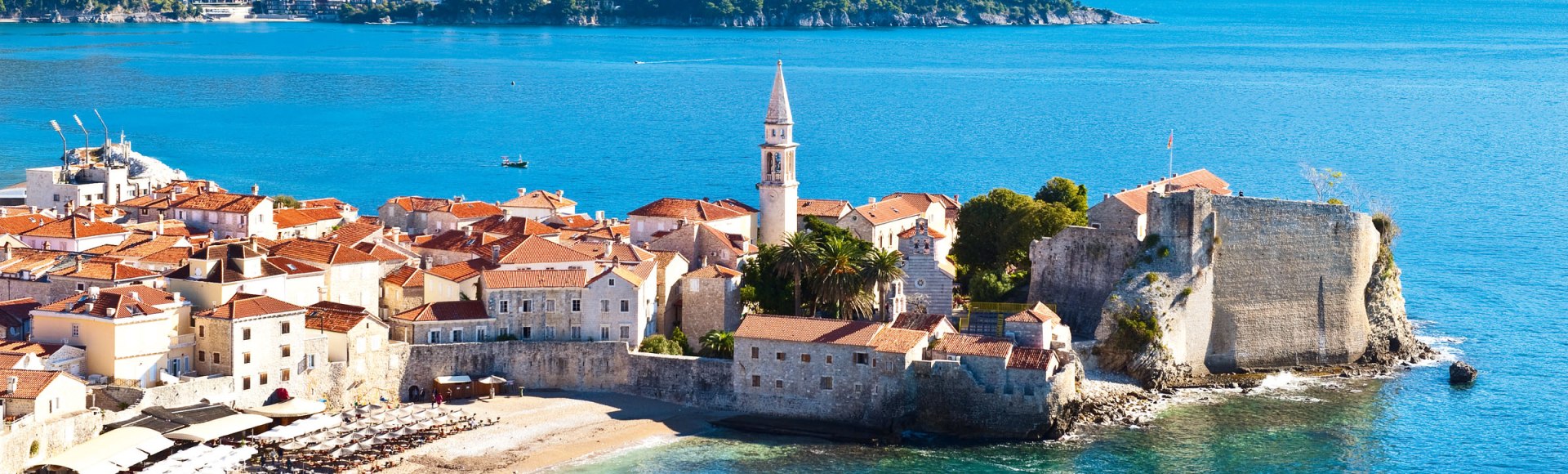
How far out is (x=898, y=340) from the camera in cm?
6312

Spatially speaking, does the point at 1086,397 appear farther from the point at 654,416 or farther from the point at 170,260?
the point at 170,260

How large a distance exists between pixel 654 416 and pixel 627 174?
84.9 m

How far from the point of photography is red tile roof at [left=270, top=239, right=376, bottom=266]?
6969 centimetres

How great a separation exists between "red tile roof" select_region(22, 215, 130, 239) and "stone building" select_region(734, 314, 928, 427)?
3063cm

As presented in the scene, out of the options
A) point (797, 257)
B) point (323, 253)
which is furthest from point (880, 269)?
point (323, 253)

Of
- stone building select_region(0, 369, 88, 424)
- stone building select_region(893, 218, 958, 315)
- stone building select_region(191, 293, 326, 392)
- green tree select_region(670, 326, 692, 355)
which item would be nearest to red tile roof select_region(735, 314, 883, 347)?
green tree select_region(670, 326, 692, 355)

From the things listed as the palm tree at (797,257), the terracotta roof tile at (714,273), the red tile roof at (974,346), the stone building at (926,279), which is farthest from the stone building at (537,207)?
the red tile roof at (974,346)

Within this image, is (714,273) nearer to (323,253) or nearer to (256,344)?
(323,253)

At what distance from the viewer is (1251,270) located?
71.7 m

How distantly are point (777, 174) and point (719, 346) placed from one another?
41.7ft

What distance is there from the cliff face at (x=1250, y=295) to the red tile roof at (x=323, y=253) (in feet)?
90.5

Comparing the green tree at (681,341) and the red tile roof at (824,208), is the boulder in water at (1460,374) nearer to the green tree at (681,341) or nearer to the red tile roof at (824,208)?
the red tile roof at (824,208)

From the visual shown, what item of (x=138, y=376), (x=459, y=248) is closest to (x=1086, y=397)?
(x=459, y=248)

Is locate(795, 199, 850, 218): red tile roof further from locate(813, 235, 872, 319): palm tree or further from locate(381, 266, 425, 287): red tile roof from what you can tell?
locate(381, 266, 425, 287): red tile roof
